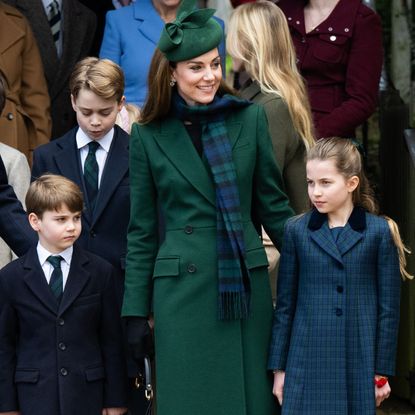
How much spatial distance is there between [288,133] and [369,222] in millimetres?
1002

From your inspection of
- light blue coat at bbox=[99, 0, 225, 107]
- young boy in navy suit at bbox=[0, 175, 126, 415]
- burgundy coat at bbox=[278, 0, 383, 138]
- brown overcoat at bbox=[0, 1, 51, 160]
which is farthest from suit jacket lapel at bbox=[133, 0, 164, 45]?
young boy in navy suit at bbox=[0, 175, 126, 415]

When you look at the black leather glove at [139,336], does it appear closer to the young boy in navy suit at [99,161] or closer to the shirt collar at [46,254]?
the shirt collar at [46,254]

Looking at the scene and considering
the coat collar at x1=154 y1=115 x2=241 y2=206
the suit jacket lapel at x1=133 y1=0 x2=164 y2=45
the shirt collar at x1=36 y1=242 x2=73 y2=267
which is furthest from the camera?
the suit jacket lapel at x1=133 y1=0 x2=164 y2=45

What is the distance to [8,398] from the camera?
542 cm

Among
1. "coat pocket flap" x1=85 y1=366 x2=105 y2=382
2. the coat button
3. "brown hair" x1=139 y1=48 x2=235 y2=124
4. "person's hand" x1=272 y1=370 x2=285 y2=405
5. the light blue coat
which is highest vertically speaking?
the light blue coat

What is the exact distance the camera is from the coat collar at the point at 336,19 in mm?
7102

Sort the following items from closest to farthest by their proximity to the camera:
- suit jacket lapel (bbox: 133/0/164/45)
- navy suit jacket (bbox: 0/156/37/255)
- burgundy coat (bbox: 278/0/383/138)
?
navy suit jacket (bbox: 0/156/37/255), burgundy coat (bbox: 278/0/383/138), suit jacket lapel (bbox: 133/0/164/45)

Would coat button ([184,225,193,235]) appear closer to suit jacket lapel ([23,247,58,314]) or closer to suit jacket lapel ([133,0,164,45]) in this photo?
suit jacket lapel ([23,247,58,314])

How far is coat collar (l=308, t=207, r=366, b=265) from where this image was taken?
16.9 ft

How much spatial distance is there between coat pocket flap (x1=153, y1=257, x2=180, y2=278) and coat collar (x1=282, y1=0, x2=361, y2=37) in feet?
7.60

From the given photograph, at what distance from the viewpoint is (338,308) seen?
5117mm

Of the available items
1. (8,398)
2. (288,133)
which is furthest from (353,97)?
(8,398)

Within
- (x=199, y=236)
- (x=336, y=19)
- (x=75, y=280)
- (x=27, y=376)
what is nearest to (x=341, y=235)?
(x=199, y=236)

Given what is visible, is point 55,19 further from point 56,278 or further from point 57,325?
point 57,325
